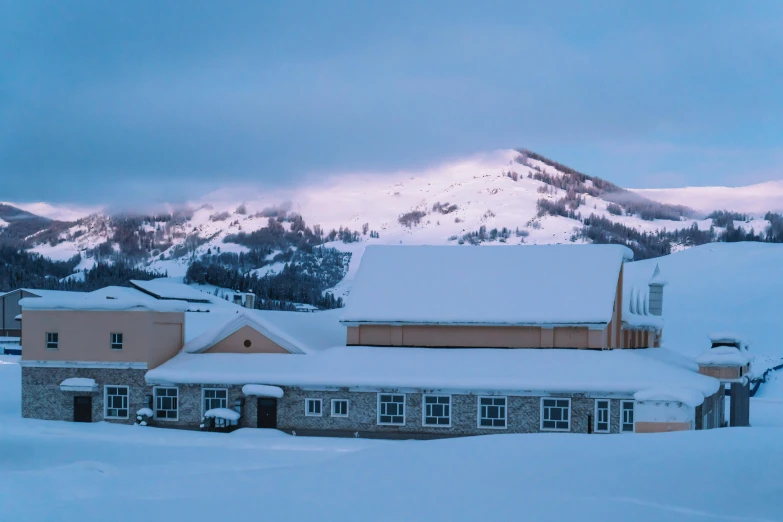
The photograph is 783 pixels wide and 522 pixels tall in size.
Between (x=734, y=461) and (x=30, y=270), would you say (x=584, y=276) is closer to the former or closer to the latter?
(x=734, y=461)

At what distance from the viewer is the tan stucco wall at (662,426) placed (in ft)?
93.3

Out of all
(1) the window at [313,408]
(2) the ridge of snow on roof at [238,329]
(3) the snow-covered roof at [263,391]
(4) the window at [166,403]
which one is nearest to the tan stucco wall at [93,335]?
(4) the window at [166,403]

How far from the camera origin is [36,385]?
1331 inches

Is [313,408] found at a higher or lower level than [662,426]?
lower

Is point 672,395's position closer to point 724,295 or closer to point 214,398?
point 214,398

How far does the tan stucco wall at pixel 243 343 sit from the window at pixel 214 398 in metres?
2.76

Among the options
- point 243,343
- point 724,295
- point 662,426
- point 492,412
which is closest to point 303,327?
point 243,343

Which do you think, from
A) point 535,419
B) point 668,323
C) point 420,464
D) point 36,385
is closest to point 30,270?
point 668,323

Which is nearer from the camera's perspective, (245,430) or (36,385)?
(245,430)

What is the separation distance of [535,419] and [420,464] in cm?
1569

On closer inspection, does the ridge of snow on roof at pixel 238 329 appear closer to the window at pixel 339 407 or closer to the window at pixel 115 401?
the window at pixel 115 401

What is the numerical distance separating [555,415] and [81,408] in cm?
1838

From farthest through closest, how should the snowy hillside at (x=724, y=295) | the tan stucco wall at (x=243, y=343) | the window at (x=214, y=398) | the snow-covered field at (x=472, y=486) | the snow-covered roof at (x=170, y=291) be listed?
the snow-covered roof at (x=170, y=291), the snowy hillside at (x=724, y=295), the tan stucco wall at (x=243, y=343), the window at (x=214, y=398), the snow-covered field at (x=472, y=486)

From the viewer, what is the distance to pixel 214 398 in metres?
32.5
